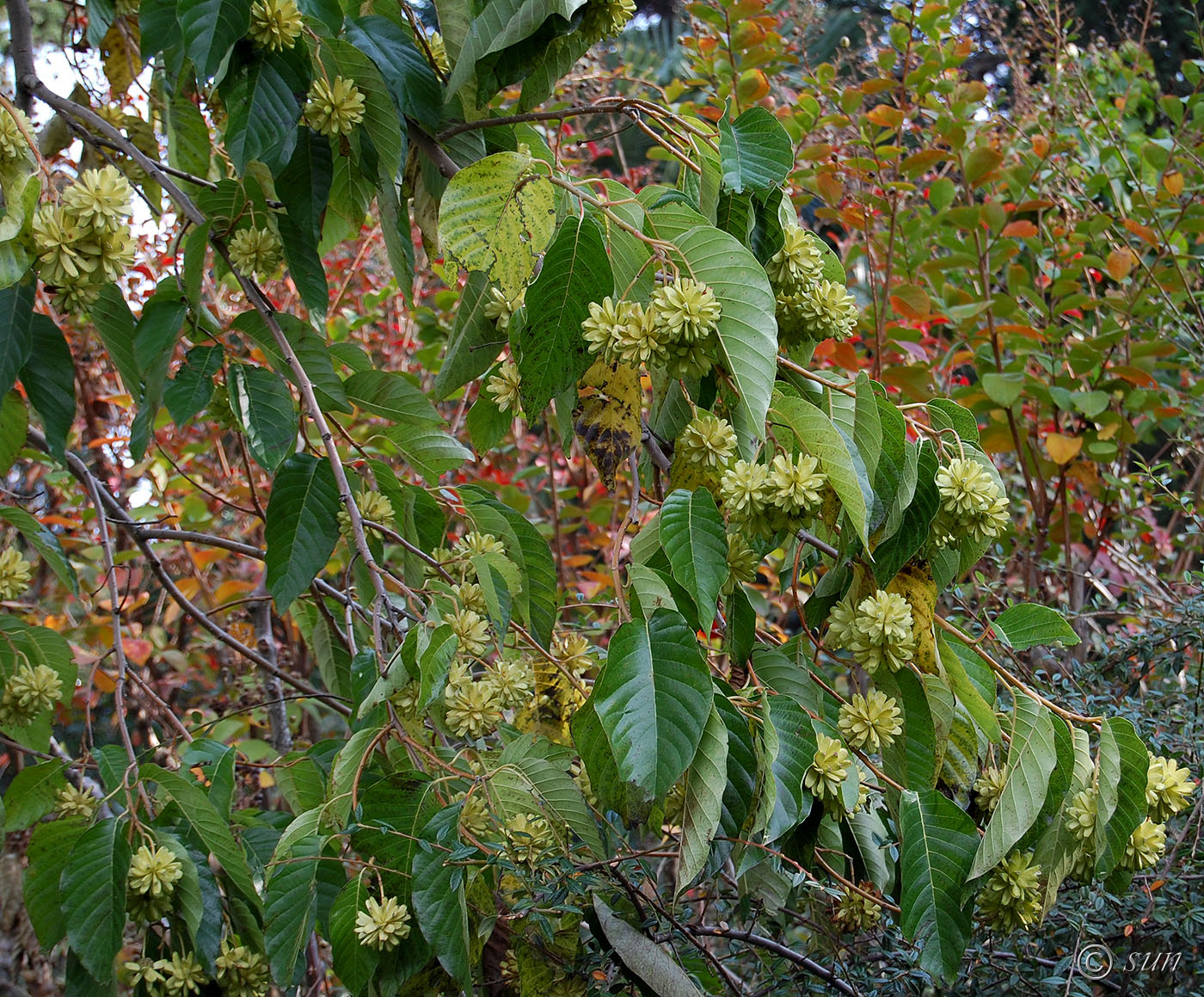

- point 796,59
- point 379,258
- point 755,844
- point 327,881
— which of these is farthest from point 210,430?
point 755,844

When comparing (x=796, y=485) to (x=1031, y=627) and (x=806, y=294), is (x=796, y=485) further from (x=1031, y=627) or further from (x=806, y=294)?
(x=1031, y=627)

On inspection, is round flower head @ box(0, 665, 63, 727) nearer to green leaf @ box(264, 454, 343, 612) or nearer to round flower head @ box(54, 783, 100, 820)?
round flower head @ box(54, 783, 100, 820)

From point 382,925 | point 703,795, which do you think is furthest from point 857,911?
point 382,925

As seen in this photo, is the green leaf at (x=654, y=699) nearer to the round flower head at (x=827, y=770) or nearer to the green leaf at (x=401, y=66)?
the round flower head at (x=827, y=770)

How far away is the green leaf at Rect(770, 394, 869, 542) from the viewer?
882mm

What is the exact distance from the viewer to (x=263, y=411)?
1293mm

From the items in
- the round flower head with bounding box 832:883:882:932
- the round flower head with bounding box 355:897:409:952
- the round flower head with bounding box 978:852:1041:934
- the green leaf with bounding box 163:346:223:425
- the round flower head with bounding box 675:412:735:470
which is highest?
the green leaf with bounding box 163:346:223:425

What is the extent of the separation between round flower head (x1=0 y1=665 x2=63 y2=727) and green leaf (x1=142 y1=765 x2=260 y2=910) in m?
0.31

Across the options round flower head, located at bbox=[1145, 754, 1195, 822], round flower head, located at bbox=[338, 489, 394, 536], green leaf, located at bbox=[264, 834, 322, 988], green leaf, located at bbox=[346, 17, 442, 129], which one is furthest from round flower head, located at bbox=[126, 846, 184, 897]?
round flower head, located at bbox=[1145, 754, 1195, 822]

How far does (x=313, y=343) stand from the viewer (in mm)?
1330

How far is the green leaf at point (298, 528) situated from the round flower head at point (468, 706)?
0.26m

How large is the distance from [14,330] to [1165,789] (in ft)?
4.48

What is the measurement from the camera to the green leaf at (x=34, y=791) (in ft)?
4.31

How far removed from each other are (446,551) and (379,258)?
2.93 m
